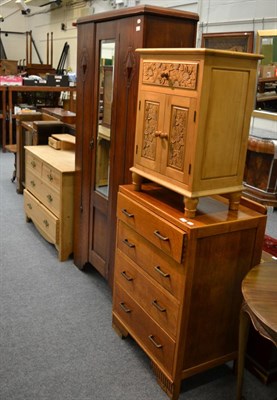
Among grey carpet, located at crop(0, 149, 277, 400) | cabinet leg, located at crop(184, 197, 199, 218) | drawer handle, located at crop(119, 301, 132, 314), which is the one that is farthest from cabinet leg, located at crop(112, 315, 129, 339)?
cabinet leg, located at crop(184, 197, 199, 218)

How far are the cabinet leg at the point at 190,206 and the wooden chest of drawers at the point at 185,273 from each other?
0.11ft

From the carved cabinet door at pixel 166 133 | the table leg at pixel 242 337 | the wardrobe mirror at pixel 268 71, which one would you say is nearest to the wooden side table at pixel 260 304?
the table leg at pixel 242 337

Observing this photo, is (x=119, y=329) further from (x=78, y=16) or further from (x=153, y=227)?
(x=78, y=16)

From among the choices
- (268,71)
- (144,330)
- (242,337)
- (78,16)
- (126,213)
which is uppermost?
(78,16)

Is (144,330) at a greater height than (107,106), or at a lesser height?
lesser

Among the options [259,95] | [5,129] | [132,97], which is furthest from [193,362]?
[5,129]

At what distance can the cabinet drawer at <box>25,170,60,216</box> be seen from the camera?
11.8 feet

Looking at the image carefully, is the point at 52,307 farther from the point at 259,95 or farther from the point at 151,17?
the point at 259,95

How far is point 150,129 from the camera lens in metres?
2.14

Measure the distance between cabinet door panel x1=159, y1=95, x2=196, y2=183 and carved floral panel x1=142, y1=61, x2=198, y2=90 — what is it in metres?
0.06

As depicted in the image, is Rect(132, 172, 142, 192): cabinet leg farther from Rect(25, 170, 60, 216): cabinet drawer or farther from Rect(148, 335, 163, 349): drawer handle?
Rect(25, 170, 60, 216): cabinet drawer

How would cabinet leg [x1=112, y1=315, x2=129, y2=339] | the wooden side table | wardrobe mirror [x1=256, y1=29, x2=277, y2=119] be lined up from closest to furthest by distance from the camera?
the wooden side table < cabinet leg [x1=112, y1=315, x2=129, y2=339] < wardrobe mirror [x1=256, y1=29, x2=277, y2=119]

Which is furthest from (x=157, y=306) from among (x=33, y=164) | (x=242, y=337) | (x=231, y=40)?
(x=231, y=40)

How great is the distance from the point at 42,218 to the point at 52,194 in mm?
362
